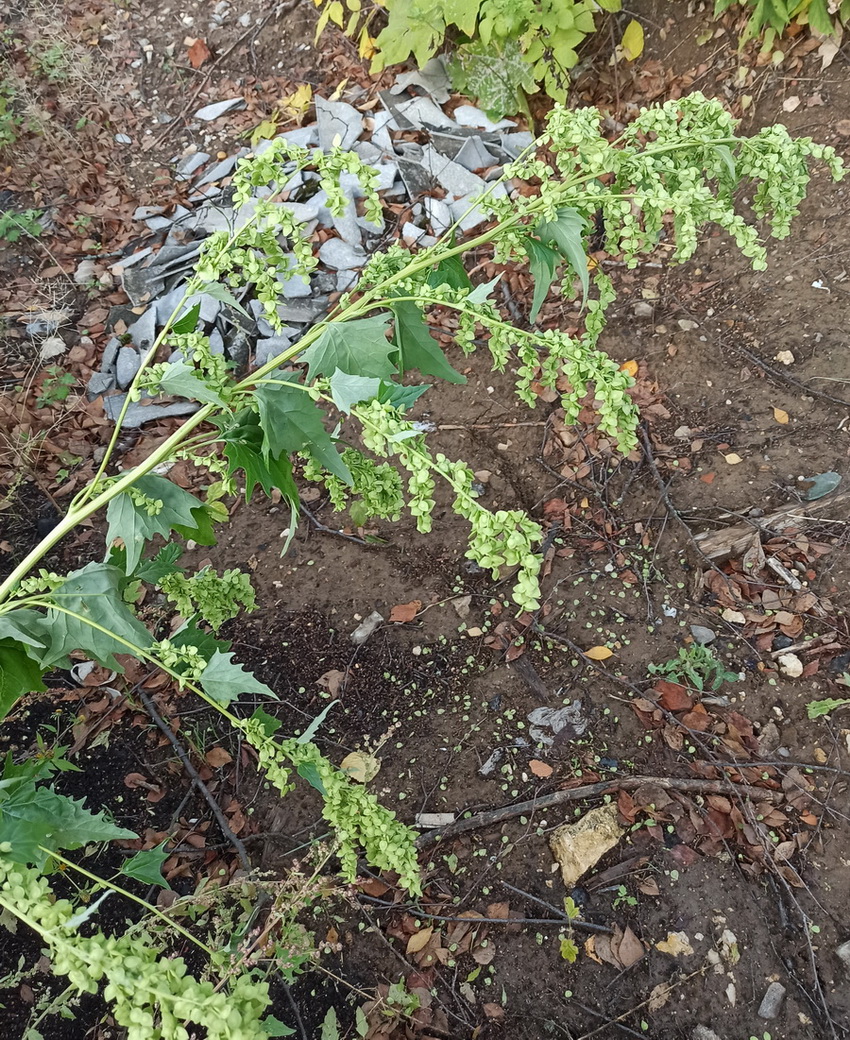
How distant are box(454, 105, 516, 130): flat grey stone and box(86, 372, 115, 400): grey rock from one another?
295cm

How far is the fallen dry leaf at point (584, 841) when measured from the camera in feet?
8.57

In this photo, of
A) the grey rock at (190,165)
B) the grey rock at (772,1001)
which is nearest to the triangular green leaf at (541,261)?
the grey rock at (772,1001)

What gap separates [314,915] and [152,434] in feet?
9.18

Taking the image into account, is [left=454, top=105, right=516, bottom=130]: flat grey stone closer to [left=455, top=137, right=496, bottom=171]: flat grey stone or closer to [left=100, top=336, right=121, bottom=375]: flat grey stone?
[left=455, top=137, right=496, bottom=171]: flat grey stone

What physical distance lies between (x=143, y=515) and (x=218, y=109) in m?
5.42

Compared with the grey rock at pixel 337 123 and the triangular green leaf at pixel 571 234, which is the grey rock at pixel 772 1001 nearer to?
the triangular green leaf at pixel 571 234

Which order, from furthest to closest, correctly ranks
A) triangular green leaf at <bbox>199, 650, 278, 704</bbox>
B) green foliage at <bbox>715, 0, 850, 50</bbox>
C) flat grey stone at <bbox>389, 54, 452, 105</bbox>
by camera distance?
flat grey stone at <bbox>389, 54, 452, 105</bbox>
green foliage at <bbox>715, 0, 850, 50</bbox>
triangular green leaf at <bbox>199, 650, 278, 704</bbox>

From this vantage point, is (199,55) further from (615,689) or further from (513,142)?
(615,689)

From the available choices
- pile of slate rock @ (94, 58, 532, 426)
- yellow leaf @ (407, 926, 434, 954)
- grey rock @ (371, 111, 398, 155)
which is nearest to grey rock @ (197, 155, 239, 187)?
pile of slate rock @ (94, 58, 532, 426)

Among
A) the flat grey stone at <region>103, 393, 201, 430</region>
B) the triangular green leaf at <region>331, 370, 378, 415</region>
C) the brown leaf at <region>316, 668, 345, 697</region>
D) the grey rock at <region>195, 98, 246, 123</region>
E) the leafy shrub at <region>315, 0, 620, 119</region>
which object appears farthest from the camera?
the grey rock at <region>195, 98, 246, 123</region>

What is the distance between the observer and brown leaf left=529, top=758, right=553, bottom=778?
2.84 m

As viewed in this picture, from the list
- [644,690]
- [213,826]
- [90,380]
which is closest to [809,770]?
[644,690]

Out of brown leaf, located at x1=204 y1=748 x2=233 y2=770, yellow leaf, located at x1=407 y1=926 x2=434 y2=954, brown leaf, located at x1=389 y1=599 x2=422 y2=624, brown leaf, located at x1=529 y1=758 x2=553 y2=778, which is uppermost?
brown leaf, located at x1=204 y1=748 x2=233 y2=770

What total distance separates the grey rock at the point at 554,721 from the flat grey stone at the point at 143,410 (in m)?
2.65
